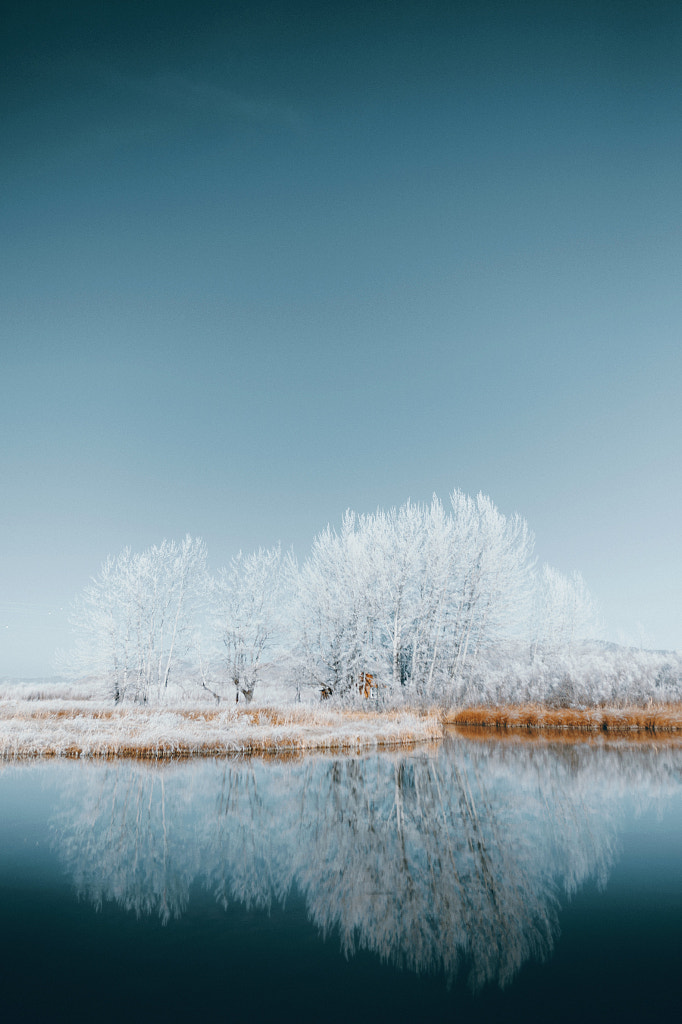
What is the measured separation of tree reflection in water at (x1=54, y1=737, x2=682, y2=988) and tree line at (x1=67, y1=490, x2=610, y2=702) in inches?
581

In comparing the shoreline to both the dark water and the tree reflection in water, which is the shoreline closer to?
the tree reflection in water

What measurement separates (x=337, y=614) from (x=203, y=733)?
12.9 m

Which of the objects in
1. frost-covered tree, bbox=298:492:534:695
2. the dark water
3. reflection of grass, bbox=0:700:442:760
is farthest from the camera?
frost-covered tree, bbox=298:492:534:695

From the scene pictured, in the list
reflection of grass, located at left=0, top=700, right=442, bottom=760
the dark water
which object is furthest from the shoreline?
the dark water

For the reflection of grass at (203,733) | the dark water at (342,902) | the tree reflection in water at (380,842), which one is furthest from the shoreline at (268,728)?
the dark water at (342,902)

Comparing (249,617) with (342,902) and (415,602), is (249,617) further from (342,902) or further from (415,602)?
(342,902)

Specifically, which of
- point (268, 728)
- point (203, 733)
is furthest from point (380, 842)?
point (268, 728)

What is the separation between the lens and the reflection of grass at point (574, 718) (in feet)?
71.2

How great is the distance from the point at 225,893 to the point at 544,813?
6.02 m

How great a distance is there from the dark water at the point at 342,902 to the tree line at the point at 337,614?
56.6 feet

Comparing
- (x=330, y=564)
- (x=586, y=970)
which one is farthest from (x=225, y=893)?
(x=330, y=564)

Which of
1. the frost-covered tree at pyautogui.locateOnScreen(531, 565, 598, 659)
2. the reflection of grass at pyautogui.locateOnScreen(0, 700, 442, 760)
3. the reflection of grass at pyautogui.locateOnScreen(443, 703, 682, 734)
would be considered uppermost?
the frost-covered tree at pyautogui.locateOnScreen(531, 565, 598, 659)

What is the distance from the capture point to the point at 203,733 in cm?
1748

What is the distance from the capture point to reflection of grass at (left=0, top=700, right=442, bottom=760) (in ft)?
53.0
